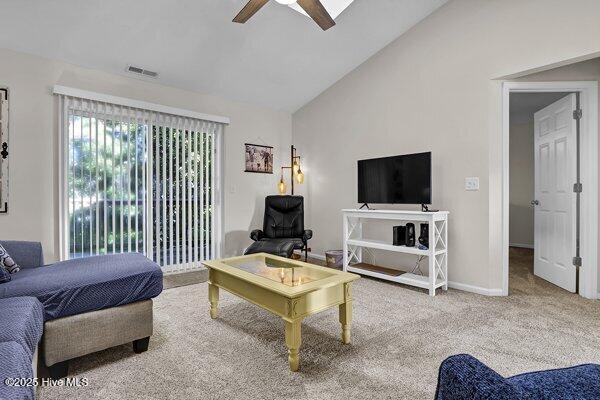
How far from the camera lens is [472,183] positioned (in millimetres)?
3080

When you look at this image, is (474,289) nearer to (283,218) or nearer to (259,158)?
(283,218)

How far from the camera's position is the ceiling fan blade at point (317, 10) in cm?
218

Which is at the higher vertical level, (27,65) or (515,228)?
(27,65)

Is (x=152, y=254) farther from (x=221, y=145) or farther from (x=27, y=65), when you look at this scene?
(x=27, y=65)

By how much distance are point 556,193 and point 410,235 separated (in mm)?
1652

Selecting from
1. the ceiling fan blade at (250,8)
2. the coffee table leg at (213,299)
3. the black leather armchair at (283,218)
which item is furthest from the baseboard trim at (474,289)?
the ceiling fan blade at (250,8)

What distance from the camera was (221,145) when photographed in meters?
4.32

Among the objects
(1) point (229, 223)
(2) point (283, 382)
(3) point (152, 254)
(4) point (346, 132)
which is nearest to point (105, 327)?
(2) point (283, 382)

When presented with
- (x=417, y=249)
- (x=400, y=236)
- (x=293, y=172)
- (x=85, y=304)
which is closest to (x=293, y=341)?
(x=85, y=304)

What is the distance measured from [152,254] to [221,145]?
67.5 inches

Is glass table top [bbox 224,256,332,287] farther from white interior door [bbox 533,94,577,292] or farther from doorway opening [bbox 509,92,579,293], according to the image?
white interior door [bbox 533,94,577,292]

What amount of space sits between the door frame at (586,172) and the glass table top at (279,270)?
82.5 inches

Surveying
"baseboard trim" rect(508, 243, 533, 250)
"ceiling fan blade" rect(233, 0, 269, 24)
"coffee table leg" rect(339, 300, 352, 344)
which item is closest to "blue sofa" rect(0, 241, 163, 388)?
"coffee table leg" rect(339, 300, 352, 344)

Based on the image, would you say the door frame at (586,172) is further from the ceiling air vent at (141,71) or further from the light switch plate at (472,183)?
the ceiling air vent at (141,71)
